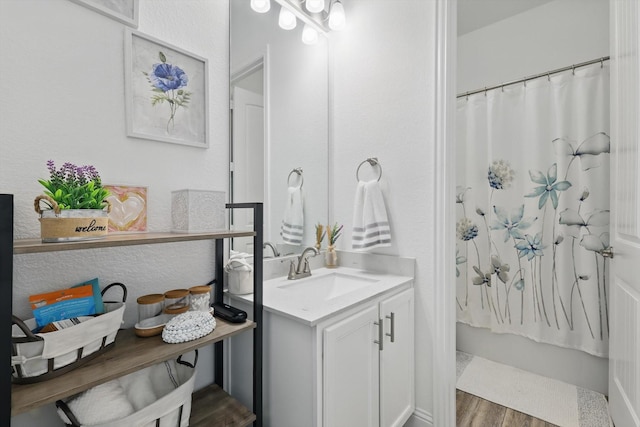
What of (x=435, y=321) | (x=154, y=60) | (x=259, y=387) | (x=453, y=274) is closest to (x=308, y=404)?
(x=259, y=387)

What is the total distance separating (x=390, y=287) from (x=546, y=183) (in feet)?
4.62

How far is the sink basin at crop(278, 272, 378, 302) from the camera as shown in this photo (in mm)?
1425

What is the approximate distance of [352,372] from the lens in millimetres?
1088

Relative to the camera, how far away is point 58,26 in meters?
0.87

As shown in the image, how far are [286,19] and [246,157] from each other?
0.84 metres

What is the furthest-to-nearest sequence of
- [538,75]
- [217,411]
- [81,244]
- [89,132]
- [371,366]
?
1. [538,75]
2. [371,366]
3. [217,411]
4. [89,132]
5. [81,244]

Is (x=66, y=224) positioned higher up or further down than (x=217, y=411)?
higher up

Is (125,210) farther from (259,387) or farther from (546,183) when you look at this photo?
(546,183)

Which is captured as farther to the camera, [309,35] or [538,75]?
[538,75]

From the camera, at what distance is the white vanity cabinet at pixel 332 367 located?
973 mm

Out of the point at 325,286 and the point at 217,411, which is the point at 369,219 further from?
the point at 217,411

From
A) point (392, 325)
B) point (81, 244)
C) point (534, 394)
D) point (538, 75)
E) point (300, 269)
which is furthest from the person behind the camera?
point (538, 75)

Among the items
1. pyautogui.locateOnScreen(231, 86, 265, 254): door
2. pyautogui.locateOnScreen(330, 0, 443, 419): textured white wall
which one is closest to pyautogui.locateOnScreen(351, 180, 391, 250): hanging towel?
pyautogui.locateOnScreen(330, 0, 443, 419): textured white wall

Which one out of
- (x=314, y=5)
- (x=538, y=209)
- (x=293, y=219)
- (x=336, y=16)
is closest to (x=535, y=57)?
(x=538, y=209)
